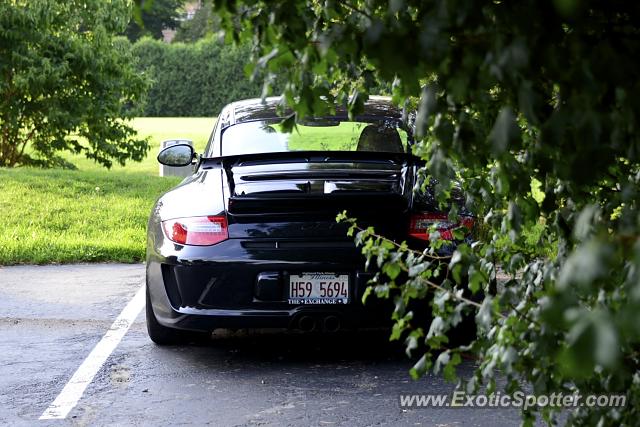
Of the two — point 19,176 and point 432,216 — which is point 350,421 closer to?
point 432,216

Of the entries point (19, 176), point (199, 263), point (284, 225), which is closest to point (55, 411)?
point (199, 263)

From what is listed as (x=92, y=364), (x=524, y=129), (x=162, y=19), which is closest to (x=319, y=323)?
(x=92, y=364)

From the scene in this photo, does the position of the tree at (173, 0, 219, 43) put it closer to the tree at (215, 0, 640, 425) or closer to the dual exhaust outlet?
the dual exhaust outlet

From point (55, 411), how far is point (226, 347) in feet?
5.15

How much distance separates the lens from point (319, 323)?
19.4ft

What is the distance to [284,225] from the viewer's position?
5.86 meters

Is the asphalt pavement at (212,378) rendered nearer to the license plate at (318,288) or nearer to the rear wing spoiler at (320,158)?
the license plate at (318,288)

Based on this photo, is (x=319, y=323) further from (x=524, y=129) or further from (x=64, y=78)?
(x=64, y=78)

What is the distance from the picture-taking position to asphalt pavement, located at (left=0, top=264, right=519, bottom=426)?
5203 mm

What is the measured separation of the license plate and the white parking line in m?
1.18

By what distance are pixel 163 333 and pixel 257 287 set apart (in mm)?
978

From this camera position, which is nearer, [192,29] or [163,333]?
[163,333]

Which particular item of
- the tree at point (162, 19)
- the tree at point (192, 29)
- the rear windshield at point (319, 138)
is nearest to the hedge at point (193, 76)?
the tree at point (162, 19)

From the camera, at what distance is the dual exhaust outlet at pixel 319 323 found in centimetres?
589
